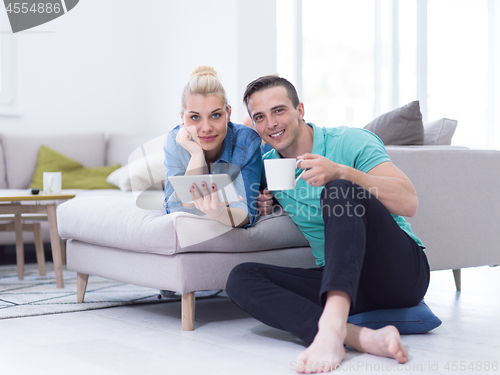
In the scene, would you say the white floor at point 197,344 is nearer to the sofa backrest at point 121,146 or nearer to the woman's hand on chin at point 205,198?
the woman's hand on chin at point 205,198

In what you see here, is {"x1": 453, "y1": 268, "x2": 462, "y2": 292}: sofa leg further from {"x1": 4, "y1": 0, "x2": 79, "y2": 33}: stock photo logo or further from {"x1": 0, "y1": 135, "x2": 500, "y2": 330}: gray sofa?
{"x1": 4, "y1": 0, "x2": 79, "y2": 33}: stock photo logo

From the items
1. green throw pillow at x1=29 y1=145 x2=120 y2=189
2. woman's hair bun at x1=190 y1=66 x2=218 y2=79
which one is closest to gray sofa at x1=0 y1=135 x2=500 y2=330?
woman's hair bun at x1=190 y1=66 x2=218 y2=79

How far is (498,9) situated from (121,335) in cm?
524

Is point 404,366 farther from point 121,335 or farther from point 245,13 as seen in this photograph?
point 245,13

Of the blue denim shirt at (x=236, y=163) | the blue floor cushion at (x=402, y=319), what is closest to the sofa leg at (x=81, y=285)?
the blue denim shirt at (x=236, y=163)

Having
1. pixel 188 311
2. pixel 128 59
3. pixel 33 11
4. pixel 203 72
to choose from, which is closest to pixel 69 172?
pixel 128 59

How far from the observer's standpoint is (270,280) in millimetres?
1650

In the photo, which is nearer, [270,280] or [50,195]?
[270,280]

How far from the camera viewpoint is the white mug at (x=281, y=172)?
1.42 meters

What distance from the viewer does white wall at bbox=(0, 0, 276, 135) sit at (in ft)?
13.1

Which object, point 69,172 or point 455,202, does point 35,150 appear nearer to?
point 69,172

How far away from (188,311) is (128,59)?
3460mm

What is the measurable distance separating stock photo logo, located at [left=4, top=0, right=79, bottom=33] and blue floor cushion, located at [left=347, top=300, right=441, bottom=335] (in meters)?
3.77

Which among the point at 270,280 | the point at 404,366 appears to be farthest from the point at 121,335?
the point at 404,366
